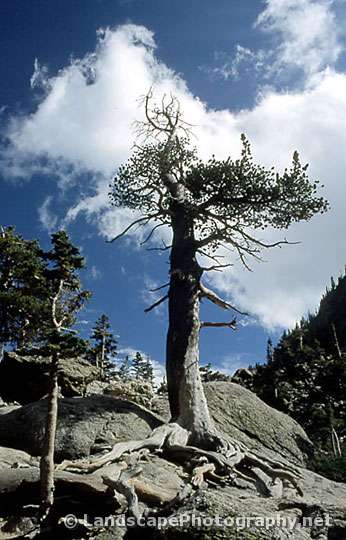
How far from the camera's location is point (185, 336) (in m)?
12.6

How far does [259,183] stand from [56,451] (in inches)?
404

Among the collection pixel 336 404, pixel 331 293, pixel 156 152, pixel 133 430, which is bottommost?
pixel 133 430

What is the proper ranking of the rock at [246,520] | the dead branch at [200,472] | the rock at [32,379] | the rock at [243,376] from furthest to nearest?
the rock at [243,376] → the rock at [32,379] → the dead branch at [200,472] → the rock at [246,520]

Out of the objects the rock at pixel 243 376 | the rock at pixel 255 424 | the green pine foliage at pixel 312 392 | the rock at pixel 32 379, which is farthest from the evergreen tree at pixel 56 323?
the rock at pixel 243 376

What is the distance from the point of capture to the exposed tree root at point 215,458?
9.16 metres

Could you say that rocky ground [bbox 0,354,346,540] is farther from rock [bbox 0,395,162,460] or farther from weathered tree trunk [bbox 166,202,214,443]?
weathered tree trunk [bbox 166,202,214,443]

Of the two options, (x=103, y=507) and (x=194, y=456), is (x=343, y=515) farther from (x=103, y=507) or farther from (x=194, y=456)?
(x=194, y=456)

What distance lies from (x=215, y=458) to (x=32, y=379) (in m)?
11.6

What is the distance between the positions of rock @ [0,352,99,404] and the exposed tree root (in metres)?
8.62

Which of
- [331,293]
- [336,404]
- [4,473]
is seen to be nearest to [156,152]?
[4,473]

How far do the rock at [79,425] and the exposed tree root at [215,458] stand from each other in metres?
1.12

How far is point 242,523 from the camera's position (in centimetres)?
418

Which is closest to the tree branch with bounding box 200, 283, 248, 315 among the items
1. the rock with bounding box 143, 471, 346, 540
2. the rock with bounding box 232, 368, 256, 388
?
the rock with bounding box 143, 471, 346, 540

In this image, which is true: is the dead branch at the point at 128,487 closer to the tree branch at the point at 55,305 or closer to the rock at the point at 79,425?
the tree branch at the point at 55,305
